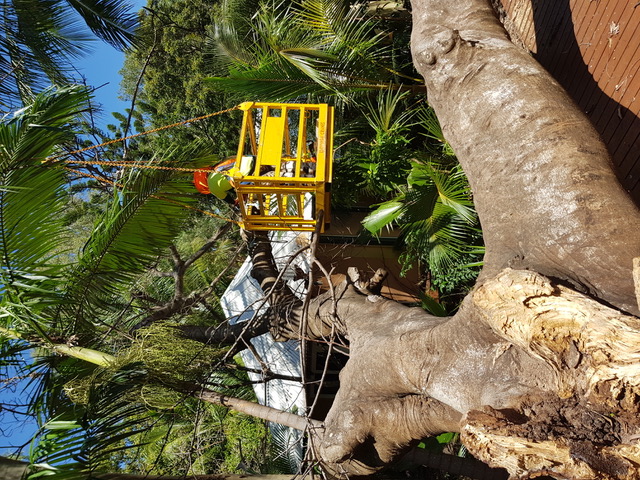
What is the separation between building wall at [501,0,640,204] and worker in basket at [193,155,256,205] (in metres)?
2.64

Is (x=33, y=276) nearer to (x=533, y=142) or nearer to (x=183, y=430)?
(x=533, y=142)

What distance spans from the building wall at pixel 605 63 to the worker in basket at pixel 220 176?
8.67ft

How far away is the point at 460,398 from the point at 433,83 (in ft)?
5.44

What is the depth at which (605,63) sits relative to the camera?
3.80m

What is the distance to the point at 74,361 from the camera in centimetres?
345

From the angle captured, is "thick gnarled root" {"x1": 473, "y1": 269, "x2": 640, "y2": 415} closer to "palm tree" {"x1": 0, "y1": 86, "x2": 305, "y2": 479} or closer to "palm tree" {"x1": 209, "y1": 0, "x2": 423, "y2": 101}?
"palm tree" {"x1": 0, "y1": 86, "x2": 305, "y2": 479}

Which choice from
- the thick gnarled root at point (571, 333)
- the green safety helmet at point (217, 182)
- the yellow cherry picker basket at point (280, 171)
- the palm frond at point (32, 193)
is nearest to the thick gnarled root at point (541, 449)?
the thick gnarled root at point (571, 333)

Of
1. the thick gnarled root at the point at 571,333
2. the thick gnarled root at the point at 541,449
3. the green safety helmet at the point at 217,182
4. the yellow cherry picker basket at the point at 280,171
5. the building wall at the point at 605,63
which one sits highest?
the building wall at the point at 605,63

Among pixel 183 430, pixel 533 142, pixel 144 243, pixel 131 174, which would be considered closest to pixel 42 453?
pixel 144 243

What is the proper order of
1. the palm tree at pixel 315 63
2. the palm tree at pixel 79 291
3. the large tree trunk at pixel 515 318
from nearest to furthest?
the large tree trunk at pixel 515 318
the palm tree at pixel 79 291
the palm tree at pixel 315 63

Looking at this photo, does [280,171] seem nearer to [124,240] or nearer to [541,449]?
[124,240]

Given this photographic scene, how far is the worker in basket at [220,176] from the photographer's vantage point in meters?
3.88

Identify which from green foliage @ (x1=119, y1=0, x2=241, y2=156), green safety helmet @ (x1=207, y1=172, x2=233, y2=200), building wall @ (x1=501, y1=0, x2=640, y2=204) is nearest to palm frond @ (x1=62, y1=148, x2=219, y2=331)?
green safety helmet @ (x1=207, y1=172, x2=233, y2=200)

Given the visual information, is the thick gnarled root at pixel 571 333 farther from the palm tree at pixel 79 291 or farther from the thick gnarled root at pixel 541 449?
the palm tree at pixel 79 291
